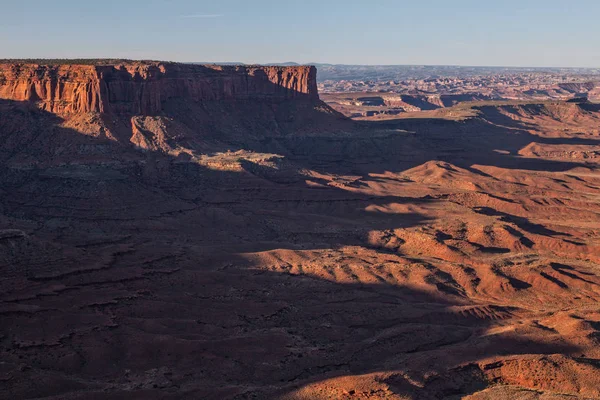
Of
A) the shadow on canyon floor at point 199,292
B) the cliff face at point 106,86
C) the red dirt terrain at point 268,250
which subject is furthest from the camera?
the cliff face at point 106,86

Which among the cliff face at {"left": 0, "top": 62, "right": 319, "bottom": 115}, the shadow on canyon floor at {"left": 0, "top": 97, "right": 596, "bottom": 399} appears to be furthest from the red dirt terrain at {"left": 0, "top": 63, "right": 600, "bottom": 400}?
the cliff face at {"left": 0, "top": 62, "right": 319, "bottom": 115}

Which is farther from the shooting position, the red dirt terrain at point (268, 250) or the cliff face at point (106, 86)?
the cliff face at point (106, 86)

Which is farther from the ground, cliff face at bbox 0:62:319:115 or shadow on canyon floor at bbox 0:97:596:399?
cliff face at bbox 0:62:319:115

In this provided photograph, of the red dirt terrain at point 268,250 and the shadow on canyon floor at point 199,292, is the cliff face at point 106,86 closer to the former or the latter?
the red dirt terrain at point 268,250

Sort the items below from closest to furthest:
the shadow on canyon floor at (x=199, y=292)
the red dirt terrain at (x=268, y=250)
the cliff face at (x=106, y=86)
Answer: the shadow on canyon floor at (x=199, y=292), the red dirt terrain at (x=268, y=250), the cliff face at (x=106, y=86)

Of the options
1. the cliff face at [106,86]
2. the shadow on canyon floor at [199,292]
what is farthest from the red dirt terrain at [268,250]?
the cliff face at [106,86]

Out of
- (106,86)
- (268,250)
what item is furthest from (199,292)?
(106,86)

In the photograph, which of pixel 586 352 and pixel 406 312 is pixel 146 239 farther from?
pixel 586 352

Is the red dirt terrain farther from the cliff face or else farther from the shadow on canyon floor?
the cliff face

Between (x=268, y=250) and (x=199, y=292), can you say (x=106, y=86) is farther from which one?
(x=199, y=292)
